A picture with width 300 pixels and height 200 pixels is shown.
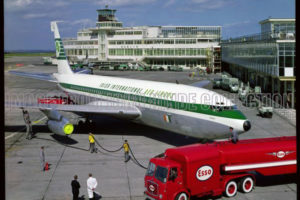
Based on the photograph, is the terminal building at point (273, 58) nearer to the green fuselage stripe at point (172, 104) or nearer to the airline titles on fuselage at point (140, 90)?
the airline titles on fuselage at point (140, 90)

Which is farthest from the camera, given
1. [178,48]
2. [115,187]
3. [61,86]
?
[178,48]

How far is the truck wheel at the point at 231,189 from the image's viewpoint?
1608 cm

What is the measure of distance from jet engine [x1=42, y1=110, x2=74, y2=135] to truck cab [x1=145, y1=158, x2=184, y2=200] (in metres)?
11.8

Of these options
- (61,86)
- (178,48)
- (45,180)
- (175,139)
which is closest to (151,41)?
(178,48)

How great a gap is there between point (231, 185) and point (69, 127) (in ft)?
46.1

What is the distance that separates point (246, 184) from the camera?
54.5ft

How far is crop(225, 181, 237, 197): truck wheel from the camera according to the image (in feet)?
52.7

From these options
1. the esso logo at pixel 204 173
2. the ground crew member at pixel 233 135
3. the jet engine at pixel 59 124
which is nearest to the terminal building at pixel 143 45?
the jet engine at pixel 59 124

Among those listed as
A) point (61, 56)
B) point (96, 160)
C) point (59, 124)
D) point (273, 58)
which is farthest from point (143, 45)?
point (96, 160)

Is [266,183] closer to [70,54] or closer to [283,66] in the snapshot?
[283,66]

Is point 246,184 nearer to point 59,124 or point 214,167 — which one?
point 214,167

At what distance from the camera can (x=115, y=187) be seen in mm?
17234

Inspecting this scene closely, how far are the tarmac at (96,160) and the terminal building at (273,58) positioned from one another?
6.15 m

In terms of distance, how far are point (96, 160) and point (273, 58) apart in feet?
89.0
